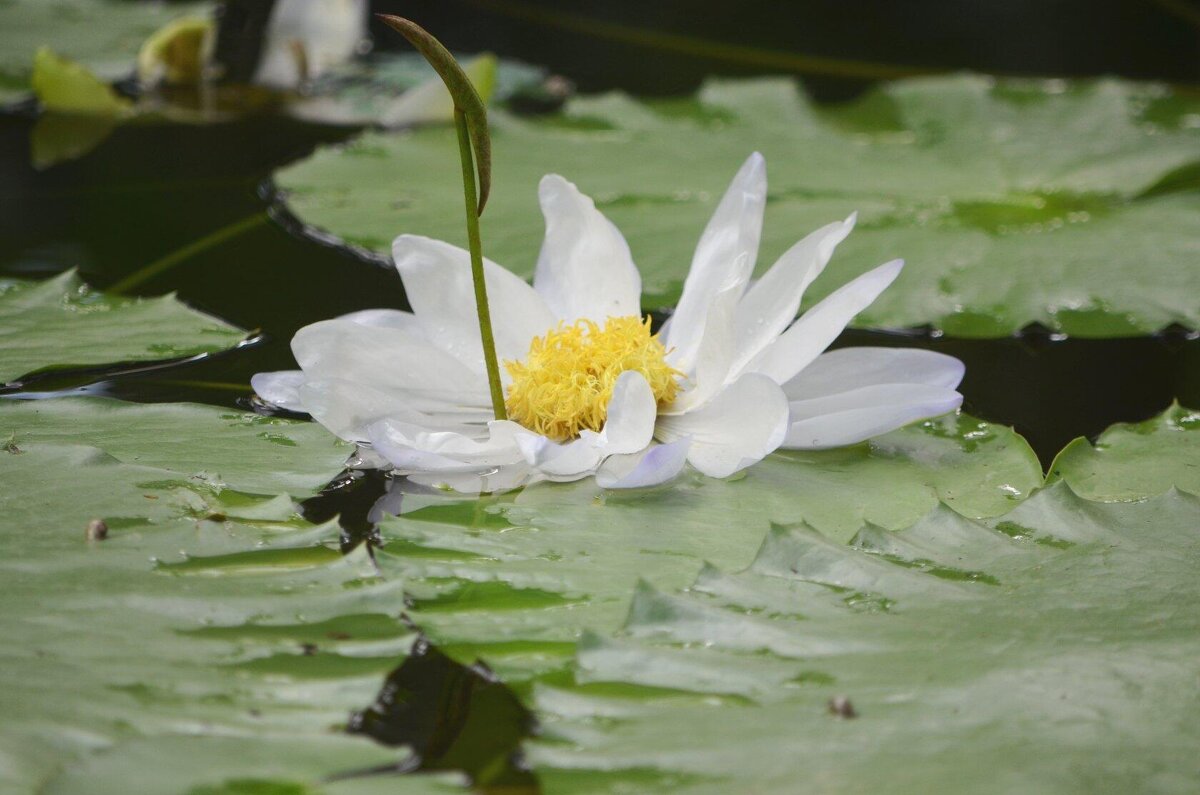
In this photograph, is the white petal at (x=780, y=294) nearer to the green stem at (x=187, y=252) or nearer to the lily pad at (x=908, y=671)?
the lily pad at (x=908, y=671)

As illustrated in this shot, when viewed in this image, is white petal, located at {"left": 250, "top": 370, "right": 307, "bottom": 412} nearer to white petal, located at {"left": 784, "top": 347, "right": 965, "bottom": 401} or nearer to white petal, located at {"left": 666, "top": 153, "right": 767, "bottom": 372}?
white petal, located at {"left": 666, "top": 153, "right": 767, "bottom": 372}

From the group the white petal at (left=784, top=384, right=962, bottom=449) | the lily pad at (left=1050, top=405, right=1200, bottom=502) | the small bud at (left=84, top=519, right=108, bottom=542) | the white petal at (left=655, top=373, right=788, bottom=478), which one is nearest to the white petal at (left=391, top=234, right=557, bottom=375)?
the white petal at (left=655, top=373, right=788, bottom=478)

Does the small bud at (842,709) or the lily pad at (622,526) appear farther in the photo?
the lily pad at (622,526)

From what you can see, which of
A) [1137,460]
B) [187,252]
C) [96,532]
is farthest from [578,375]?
[187,252]

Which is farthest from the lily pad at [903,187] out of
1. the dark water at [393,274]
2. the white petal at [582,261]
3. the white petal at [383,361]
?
the white petal at [383,361]

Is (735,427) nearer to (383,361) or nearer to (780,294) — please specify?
(780,294)
